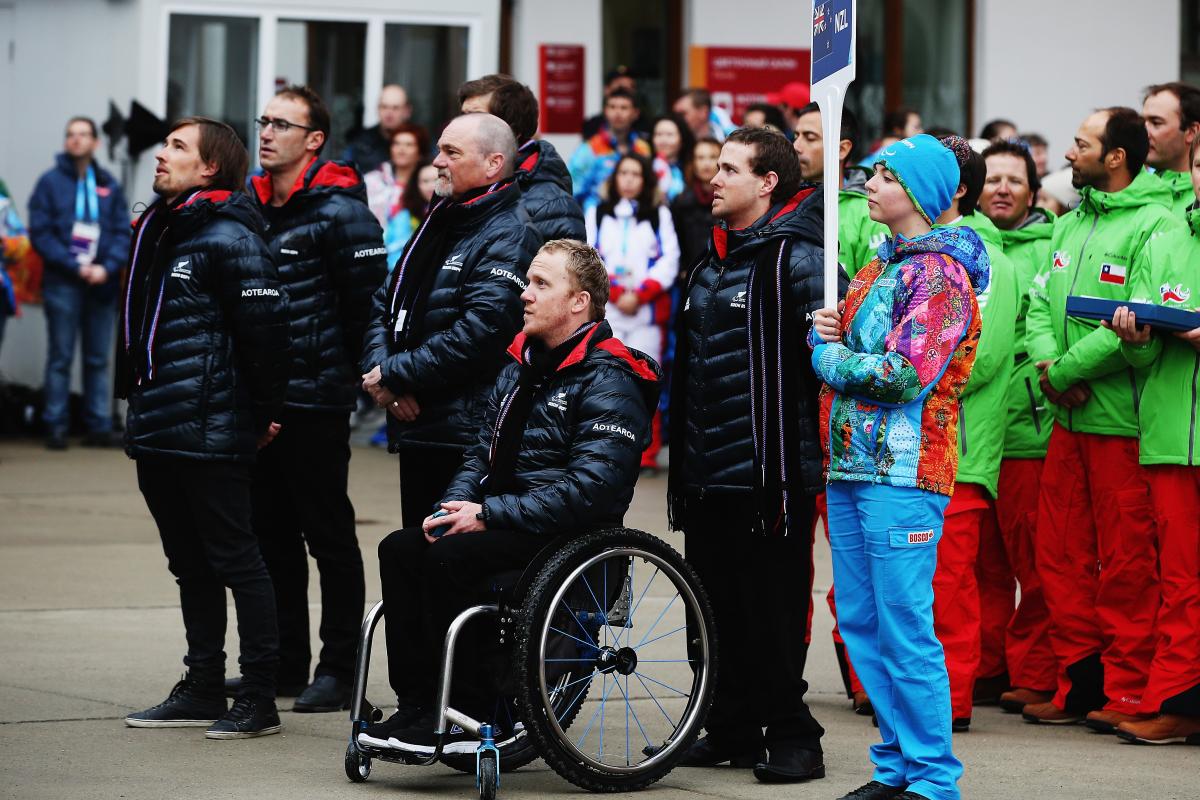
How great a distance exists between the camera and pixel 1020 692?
743 centimetres

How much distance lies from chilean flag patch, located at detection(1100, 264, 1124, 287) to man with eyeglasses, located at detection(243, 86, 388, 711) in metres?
2.56

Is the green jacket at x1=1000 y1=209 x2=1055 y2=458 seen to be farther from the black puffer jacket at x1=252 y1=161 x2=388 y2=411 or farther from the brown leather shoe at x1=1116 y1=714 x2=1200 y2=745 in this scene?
the black puffer jacket at x1=252 y1=161 x2=388 y2=411

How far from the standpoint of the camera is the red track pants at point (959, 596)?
6.89m

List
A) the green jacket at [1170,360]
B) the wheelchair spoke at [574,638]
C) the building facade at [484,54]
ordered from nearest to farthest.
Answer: the wheelchair spoke at [574,638], the green jacket at [1170,360], the building facade at [484,54]

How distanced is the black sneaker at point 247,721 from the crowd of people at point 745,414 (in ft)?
0.03

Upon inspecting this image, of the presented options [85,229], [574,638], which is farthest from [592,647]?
[85,229]

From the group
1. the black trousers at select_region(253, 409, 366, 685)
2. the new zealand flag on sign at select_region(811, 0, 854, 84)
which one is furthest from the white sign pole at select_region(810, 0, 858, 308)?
the black trousers at select_region(253, 409, 366, 685)

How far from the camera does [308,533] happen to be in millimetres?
7352

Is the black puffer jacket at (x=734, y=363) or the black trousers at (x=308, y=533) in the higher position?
the black puffer jacket at (x=734, y=363)

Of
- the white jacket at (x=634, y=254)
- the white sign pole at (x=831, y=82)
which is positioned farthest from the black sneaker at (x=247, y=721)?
the white jacket at (x=634, y=254)

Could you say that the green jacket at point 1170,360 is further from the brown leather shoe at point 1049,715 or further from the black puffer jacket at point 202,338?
the black puffer jacket at point 202,338

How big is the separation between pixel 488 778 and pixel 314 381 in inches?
81.7

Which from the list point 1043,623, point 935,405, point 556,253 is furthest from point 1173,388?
point 556,253

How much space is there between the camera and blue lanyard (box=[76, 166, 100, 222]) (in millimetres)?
14203
